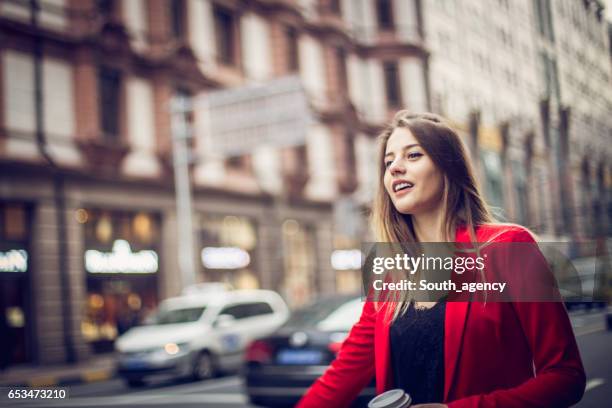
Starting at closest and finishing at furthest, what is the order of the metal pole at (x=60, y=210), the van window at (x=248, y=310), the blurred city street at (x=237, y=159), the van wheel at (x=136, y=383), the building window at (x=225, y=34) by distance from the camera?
the blurred city street at (x=237, y=159)
the van wheel at (x=136, y=383)
the van window at (x=248, y=310)
the metal pole at (x=60, y=210)
the building window at (x=225, y=34)

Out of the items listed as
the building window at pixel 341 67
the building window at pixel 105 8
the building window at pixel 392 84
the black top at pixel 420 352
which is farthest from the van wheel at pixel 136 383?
the building window at pixel 105 8

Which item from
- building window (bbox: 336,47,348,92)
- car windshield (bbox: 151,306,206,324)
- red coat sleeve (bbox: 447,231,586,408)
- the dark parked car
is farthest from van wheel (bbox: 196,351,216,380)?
red coat sleeve (bbox: 447,231,586,408)

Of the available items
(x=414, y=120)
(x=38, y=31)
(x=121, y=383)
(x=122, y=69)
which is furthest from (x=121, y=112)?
(x=414, y=120)

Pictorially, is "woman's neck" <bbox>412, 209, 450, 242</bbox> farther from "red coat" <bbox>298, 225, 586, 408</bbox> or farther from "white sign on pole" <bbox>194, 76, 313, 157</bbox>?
"white sign on pole" <bbox>194, 76, 313, 157</bbox>

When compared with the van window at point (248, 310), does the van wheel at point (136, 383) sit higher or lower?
higher

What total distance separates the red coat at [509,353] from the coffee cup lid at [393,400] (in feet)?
0.26

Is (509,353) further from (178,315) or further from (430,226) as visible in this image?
(178,315)

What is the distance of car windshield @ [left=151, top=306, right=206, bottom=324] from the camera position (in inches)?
520

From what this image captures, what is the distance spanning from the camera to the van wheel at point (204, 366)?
1189 cm

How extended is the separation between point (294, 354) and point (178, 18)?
14.8 m

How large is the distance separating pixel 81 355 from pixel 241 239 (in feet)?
20.9

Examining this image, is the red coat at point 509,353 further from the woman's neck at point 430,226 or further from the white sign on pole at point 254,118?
the white sign on pole at point 254,118

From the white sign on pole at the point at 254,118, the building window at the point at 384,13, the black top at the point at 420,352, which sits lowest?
the black top at the point at 420,352

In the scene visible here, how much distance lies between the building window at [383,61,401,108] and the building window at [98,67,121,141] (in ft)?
49.2
